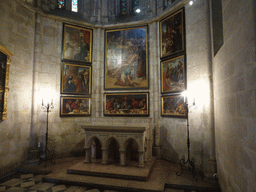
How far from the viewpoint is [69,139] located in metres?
8.57

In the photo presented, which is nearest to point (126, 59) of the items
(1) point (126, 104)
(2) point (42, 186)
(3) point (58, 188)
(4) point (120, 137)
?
(1) point (126, 104)

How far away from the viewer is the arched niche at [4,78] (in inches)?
236

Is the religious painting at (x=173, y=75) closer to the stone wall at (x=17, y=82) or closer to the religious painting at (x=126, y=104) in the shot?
the religious painting at (x=126, y=104)

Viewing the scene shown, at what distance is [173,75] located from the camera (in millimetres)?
7723

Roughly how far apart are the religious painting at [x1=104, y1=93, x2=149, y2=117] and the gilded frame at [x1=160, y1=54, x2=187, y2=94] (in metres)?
1.15

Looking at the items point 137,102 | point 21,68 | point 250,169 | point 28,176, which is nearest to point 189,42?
point 137,102

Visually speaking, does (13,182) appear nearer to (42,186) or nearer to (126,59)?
(42,186)

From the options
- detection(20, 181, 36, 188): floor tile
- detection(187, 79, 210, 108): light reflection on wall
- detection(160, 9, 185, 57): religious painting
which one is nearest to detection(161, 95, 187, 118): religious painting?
detection(187, 79, 210, 108): light reflection on wall

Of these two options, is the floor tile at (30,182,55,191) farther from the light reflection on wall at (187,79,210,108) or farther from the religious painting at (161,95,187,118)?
the light reflection on wall at (187,79,210,108)

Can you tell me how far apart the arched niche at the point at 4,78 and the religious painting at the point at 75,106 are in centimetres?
259

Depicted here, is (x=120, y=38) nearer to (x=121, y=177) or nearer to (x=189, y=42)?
(x=189, y=42)

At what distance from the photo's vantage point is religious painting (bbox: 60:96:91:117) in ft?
27.9

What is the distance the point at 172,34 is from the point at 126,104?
3864 millimetres

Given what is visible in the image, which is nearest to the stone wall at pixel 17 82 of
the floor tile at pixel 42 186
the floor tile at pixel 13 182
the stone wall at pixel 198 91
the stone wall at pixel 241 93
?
the floor tile at pixel 13 182
